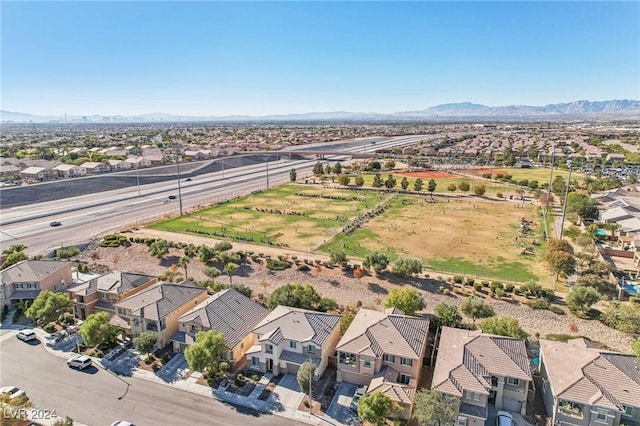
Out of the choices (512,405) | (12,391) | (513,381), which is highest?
(513,381)

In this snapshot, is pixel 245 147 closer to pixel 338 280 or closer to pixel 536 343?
pixel 338 280

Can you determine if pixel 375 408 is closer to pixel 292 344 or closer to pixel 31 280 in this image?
pixel 292 344

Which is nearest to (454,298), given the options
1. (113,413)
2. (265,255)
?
(265,255)

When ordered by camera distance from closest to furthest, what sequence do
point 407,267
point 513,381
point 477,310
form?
point 513,381
point 477,310
point 407,267

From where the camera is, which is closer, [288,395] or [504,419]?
[504,419]

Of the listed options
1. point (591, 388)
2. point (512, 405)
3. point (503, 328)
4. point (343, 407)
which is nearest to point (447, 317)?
point (503, 328)

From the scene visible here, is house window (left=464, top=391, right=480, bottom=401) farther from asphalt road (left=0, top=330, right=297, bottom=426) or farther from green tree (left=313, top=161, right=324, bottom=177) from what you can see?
green tree (left=313, top=161, right=324, bottom=177)
